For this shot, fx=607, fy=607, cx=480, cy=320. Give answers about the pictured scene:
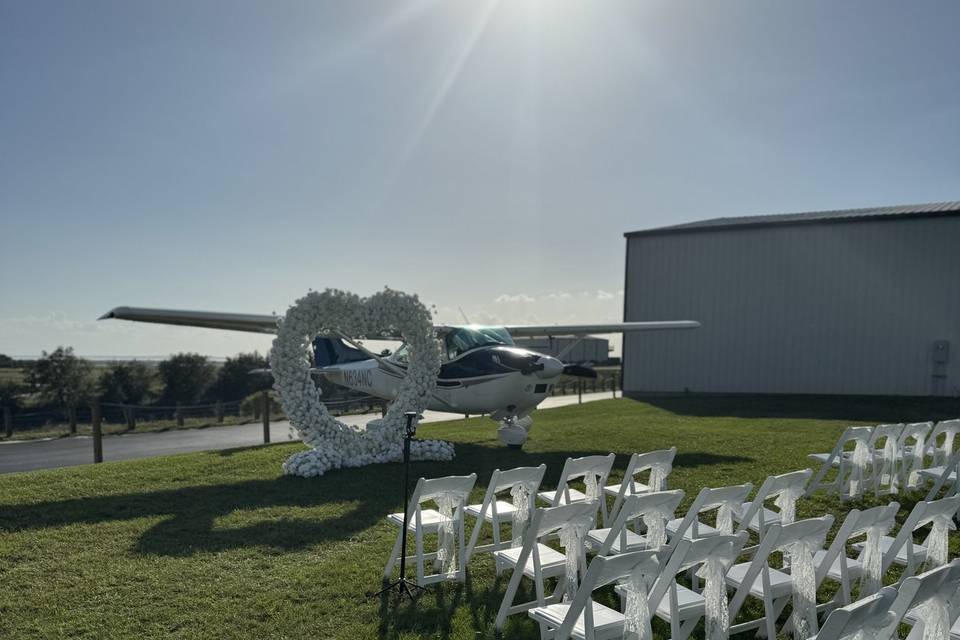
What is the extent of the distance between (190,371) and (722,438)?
29.2m

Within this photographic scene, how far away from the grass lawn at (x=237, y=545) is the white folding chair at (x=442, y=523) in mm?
157

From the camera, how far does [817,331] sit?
23344 millimetres

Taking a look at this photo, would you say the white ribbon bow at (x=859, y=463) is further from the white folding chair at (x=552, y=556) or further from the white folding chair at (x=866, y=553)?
the white folding chair at (x=552, y=556)

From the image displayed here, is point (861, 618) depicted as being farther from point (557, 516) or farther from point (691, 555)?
point (557, 516)

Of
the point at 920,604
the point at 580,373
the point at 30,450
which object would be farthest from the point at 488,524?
the point at 30,450

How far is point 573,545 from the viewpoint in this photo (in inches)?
159

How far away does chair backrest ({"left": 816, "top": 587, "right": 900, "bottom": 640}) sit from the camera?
7.33 ft

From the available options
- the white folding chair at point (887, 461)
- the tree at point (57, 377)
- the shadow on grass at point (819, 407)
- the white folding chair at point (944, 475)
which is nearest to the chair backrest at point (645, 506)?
the white folding chair at point (944, 475)

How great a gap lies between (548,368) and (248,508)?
242 inches

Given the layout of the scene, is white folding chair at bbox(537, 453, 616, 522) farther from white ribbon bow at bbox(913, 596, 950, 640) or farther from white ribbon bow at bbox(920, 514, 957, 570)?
white ribbon bow at bbox(913, 596, 950, 640)

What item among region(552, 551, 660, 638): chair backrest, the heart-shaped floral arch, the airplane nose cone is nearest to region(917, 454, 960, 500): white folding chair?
region(552, 551, 660, 638): chair backrest

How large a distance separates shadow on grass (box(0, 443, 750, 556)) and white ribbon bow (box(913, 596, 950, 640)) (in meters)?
5.13

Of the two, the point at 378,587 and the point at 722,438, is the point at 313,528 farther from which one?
the point at 722,438

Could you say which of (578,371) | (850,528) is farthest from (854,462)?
(578,371)
